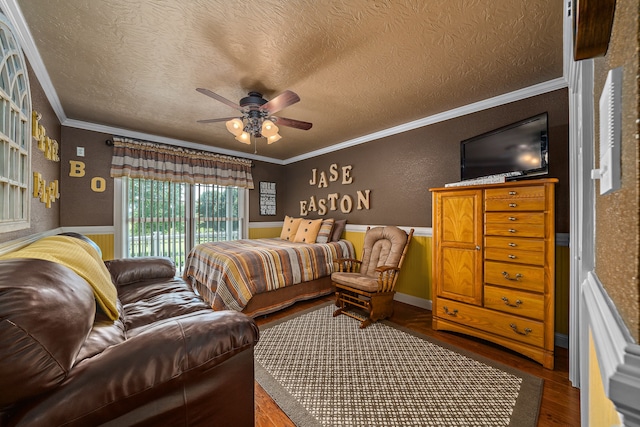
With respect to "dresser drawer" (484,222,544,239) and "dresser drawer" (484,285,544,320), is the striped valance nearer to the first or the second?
"dresser drawer" (484,222,544,239)

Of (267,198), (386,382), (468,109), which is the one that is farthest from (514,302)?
(267,198)

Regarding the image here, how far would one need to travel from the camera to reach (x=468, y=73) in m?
2.25

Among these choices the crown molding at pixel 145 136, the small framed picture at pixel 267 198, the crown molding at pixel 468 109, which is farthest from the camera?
the small framed picture at pixel 267 198

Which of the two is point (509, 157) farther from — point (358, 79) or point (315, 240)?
point (315, 240)

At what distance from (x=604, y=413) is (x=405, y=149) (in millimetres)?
3289

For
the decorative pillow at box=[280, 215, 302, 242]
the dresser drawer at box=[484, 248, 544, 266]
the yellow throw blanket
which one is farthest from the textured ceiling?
the decorative pillow at box=[280, 215, 302, 242]

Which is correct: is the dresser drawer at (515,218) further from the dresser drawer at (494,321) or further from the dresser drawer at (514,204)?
the dresser drawer at (494,321)

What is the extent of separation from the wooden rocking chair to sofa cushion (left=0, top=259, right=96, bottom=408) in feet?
7.65

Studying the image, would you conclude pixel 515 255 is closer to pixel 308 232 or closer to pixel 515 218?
pixel 515 218

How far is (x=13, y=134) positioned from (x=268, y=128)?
1648mm

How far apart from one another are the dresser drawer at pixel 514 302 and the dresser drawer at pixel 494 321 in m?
0.05

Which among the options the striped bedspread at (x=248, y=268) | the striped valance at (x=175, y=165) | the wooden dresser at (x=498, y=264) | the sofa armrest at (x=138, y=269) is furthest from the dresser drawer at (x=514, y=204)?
the striped valance at (x=175, y=165)

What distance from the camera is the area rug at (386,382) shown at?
1.53 m

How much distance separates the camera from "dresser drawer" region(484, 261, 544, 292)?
6.61ft
